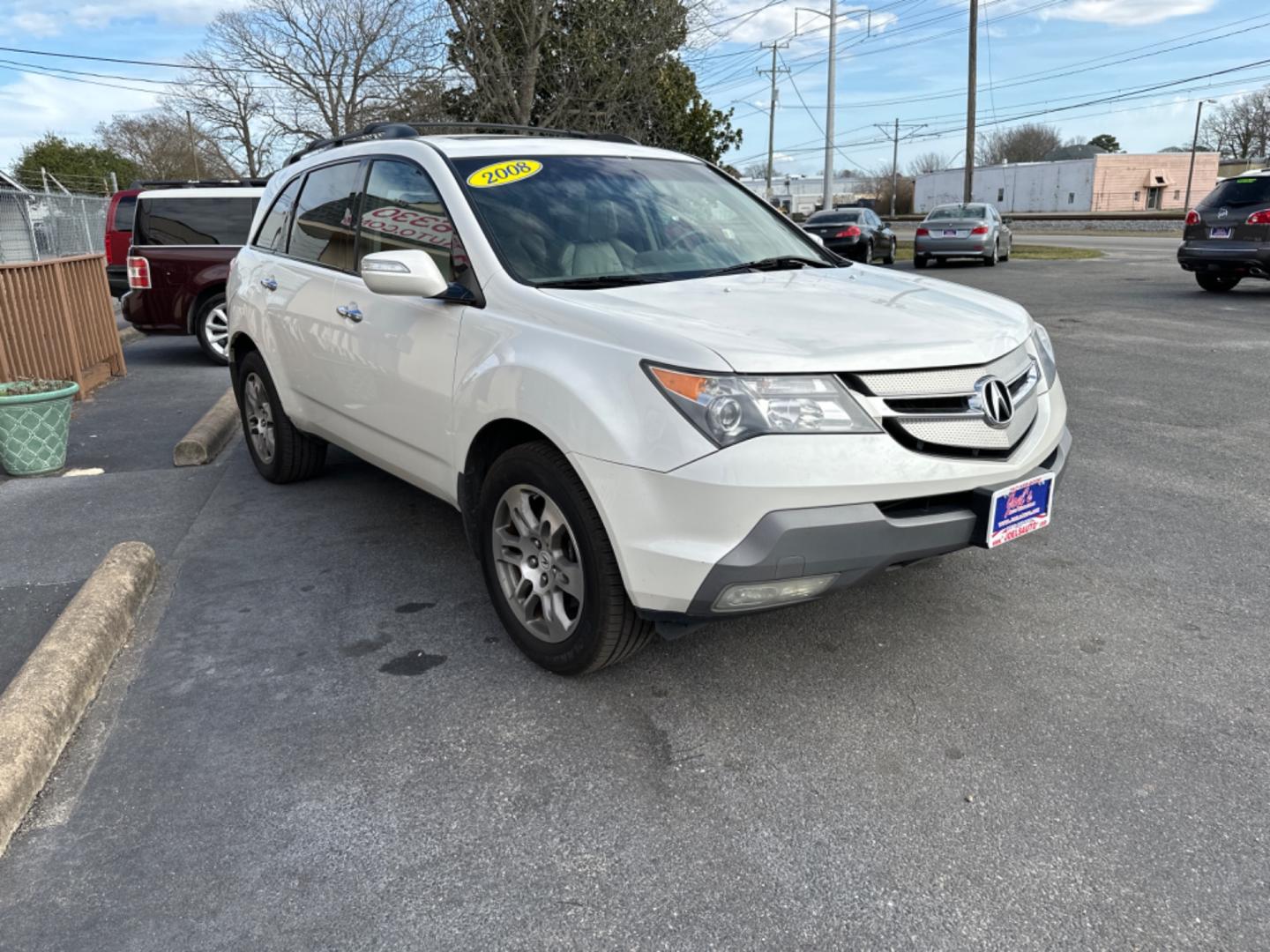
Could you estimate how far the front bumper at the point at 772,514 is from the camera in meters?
2.64

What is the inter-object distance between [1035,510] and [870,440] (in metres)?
0.80

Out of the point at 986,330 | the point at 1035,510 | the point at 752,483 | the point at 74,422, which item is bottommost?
the point at 74,422

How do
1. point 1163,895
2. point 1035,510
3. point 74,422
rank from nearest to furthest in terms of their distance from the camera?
1. point 1163,895
2. point 1035,510
3. point 74,422

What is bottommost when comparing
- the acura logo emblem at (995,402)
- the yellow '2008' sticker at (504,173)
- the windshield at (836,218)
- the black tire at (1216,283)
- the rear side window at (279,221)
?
the black tire at (1216,283)

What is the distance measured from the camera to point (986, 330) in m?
3.17

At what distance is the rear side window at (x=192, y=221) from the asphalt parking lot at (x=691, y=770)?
7.38 m

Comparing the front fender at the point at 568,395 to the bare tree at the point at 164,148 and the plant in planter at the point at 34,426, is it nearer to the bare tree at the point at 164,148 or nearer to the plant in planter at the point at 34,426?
the plant in planter at the point at 34,426

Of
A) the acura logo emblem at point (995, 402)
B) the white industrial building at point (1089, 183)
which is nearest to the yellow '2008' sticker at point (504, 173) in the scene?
the acura logo emblem at point (995, 402)

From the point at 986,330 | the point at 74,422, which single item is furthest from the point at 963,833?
the point at 74,422

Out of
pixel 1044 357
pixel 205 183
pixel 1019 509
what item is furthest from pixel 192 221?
pixel 1019 509

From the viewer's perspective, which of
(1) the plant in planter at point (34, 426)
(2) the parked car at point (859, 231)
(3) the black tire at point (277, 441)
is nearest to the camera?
(3) the black tire at point (277, 441)

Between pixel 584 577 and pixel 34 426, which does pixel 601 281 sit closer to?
pixel 584 577

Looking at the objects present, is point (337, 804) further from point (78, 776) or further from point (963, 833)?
point (963, 833)

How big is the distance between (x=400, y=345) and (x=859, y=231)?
19.3 m
